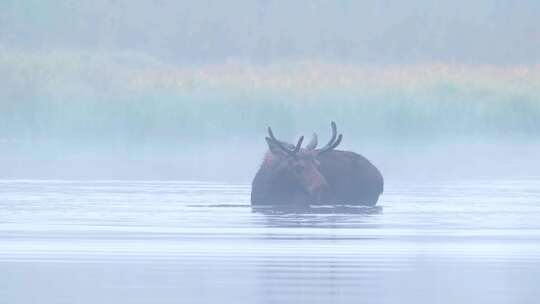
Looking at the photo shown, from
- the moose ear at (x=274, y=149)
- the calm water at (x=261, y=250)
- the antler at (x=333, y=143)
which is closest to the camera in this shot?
the calm water at (x=261, y=250)

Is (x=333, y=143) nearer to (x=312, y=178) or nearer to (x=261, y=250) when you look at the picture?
(x=312, y=178)

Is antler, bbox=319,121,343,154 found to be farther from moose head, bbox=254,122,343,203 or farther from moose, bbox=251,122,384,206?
moose head, bbox=254,122,343,203

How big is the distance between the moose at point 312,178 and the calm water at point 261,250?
0.50 meters

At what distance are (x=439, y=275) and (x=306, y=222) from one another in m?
7.25

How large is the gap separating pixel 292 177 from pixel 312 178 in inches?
11.0

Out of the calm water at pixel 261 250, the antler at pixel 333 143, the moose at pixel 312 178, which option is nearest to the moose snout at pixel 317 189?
the moose at pixel 312 178

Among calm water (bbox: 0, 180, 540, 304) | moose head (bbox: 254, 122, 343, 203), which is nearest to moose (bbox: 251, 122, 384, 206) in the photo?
moose head (bbox: 254, 122, 343, 203)

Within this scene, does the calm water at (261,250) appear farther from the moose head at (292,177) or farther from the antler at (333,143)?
the antler at (333,143)

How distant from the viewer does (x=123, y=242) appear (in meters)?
23.7

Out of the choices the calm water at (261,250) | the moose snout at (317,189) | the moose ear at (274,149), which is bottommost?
the calm water at (261,250)

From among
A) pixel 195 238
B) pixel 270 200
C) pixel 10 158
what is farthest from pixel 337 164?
pixel 10 158

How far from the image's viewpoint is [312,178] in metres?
31.7

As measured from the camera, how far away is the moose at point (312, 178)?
31656 mm

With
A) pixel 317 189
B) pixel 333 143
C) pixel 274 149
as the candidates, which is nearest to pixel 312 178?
pixel 317 189
